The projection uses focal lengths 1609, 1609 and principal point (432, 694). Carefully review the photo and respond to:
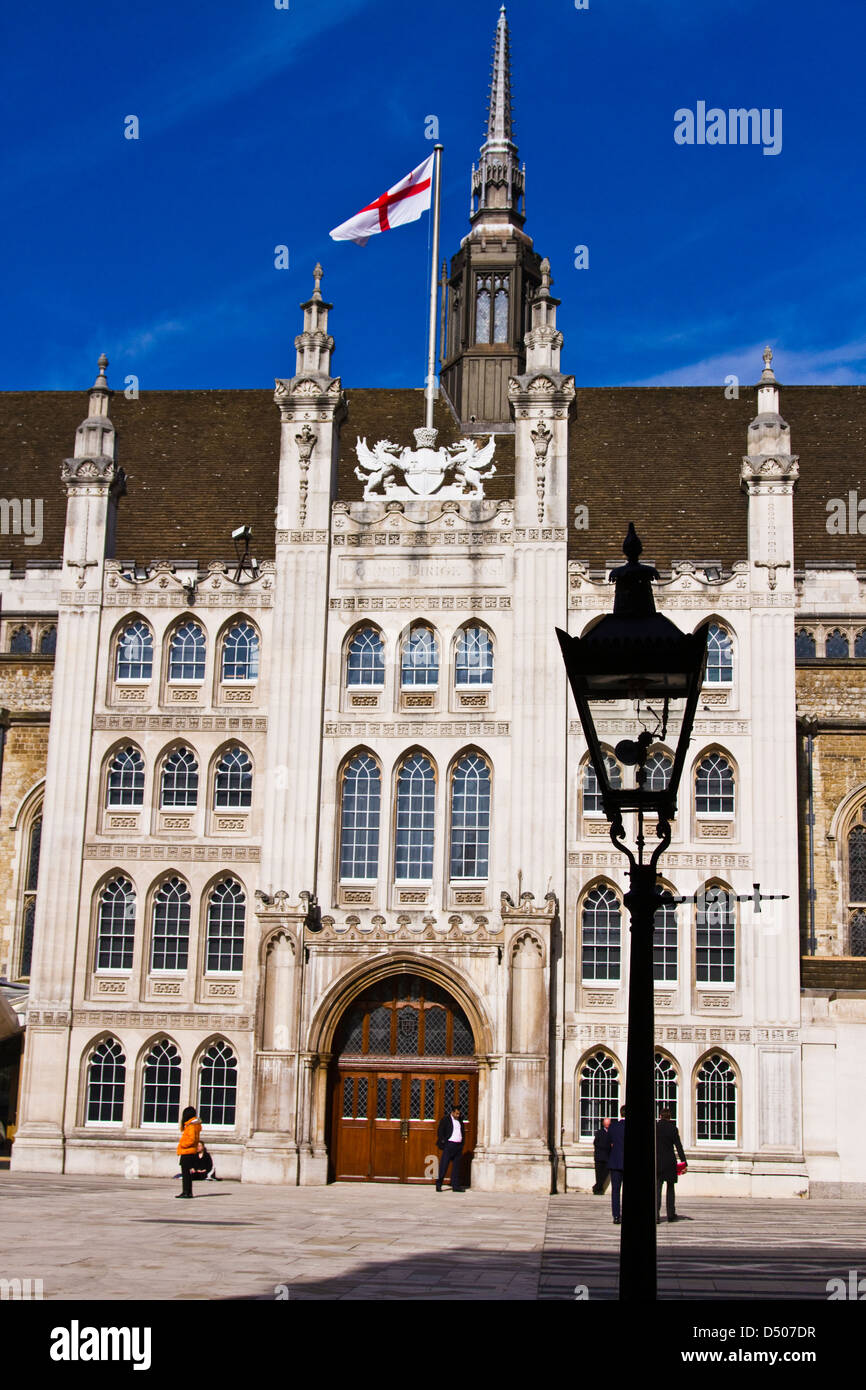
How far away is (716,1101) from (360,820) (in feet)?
30.6

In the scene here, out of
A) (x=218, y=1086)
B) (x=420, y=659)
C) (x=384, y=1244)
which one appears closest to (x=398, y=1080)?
(x=218, y=1086)

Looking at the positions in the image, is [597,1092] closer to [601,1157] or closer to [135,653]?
[601,1157]

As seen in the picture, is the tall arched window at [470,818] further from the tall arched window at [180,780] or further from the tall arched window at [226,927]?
the tall arched window at [180,780]

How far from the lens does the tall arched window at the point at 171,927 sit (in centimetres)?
3434

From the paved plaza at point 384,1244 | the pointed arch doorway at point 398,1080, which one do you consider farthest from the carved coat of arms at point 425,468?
the paved plaza at point 384,1244

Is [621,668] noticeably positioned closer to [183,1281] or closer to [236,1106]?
[183,1281]

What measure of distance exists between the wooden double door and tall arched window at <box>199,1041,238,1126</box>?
7.48ft

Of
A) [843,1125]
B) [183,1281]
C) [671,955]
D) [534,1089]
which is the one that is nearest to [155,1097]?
[534,1089]

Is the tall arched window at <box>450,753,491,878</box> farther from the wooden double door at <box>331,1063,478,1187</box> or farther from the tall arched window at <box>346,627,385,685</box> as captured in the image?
the wooden double door at <box>331,1063,478,1187</box>

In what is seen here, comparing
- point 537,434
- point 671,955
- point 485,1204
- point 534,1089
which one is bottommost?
point 485,1204

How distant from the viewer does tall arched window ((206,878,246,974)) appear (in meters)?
34.2

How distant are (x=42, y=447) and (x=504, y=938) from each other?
74.6 feet

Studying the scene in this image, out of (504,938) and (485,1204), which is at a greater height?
(504,938)

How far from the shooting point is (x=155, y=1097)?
3384 cm
